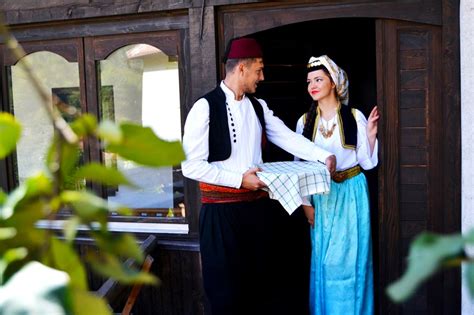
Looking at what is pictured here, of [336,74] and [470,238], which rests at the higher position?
[336,74]

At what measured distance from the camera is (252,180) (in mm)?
3150

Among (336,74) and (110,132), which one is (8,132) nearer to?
(110,132)

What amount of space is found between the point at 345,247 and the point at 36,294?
316 cm

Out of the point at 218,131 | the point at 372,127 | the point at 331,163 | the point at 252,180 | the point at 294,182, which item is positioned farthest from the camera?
the point at 372,127

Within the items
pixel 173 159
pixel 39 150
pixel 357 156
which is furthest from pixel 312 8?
pixel 173 159

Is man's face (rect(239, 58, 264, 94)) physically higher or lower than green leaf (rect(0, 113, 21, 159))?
higher

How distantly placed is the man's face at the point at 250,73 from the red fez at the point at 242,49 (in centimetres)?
4

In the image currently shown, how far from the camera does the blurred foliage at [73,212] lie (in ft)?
1.57

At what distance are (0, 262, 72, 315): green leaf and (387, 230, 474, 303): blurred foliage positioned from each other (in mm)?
227

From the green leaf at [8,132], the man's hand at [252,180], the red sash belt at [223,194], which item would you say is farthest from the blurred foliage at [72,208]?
the red sash belt at [223,194]

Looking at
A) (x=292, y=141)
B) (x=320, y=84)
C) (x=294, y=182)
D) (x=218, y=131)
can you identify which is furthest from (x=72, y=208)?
(x=320, y=84)

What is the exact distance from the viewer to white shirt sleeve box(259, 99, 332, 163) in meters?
3.43

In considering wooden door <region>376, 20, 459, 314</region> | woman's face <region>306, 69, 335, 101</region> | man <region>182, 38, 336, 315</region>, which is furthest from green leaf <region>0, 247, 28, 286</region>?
woman's face <region>306, 69, 335, 101</region>

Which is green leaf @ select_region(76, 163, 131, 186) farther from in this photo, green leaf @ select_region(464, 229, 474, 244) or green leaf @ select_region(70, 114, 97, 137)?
green leaf @ select_region(464, 229, 474, 244)
